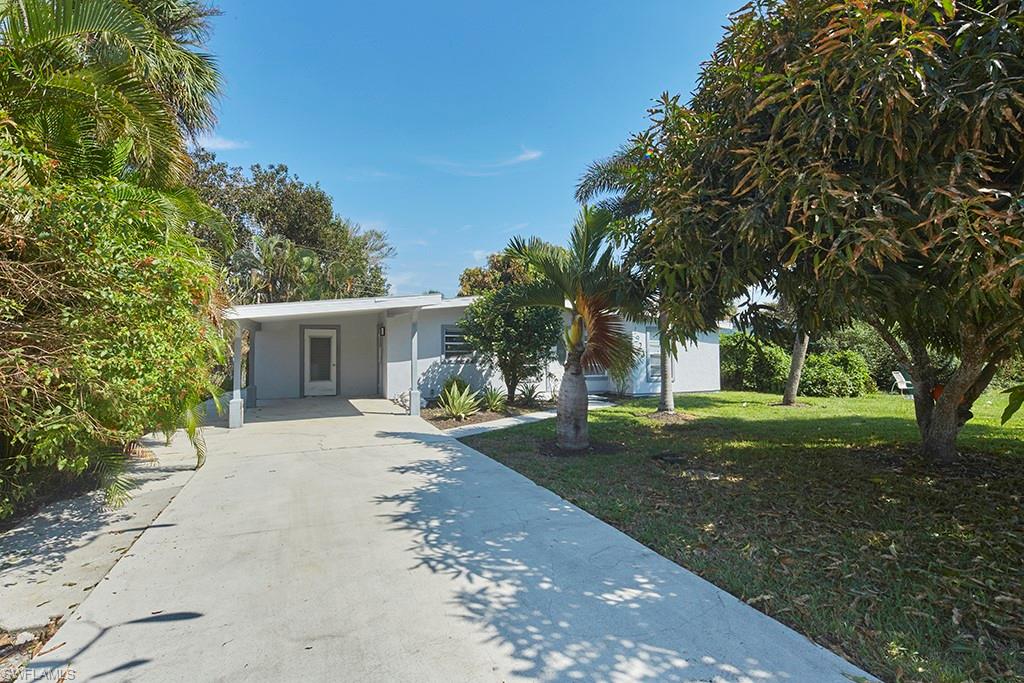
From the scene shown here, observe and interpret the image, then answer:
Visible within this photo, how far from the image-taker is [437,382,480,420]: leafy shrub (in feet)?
37.2

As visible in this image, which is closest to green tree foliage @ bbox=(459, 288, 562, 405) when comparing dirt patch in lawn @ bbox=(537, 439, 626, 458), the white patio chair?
dirt patch in lawn @ bbox=(537, 439, 626, 458)

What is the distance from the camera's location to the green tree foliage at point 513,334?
498 inches

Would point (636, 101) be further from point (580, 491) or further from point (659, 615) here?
point (659, 615)

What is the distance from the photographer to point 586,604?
10.4 feet

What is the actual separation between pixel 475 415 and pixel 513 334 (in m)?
2.32

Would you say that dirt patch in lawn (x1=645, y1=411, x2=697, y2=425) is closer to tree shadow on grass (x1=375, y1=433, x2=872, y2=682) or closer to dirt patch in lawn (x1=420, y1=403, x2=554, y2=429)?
dirt patch in lawn (x1=420, y1=403, x2=554, y2=429)

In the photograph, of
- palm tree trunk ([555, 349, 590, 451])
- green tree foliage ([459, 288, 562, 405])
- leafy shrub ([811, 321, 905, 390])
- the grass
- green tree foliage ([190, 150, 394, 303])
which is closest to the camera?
the grass

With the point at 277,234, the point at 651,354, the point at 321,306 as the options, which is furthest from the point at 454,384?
the point at 277,234

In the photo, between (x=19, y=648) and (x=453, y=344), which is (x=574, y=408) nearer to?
(x=19, y=648)

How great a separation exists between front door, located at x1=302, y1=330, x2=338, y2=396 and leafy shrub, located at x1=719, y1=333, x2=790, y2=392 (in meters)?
14.1

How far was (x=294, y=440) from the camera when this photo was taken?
8812mm

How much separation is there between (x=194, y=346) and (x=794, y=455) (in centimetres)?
785

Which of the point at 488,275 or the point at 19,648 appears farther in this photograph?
the point at 488,275

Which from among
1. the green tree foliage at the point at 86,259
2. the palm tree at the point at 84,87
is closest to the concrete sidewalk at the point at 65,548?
the green tree foliage at the point at 86,259
